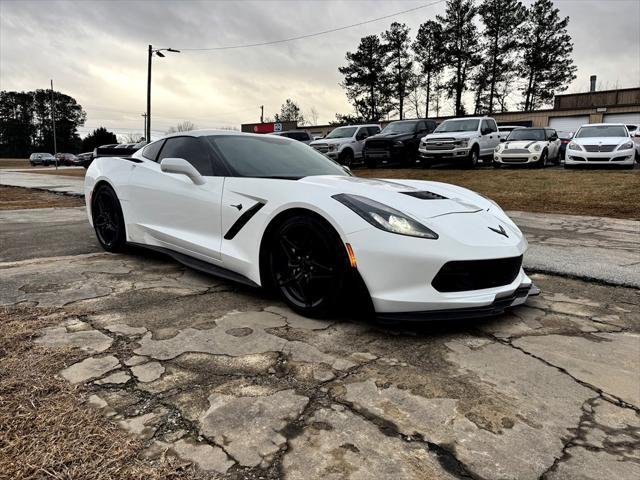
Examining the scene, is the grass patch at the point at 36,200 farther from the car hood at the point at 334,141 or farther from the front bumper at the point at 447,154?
the front bumper at the point at 447,154

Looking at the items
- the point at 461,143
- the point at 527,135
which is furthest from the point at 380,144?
the point at 527,135

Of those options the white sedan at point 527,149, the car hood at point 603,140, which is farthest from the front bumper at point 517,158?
the car hood at point 603,140

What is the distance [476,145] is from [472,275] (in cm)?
1345

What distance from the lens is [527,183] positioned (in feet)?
36.6

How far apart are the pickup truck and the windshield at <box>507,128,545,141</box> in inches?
30.9

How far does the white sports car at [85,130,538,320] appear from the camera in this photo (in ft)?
8.52

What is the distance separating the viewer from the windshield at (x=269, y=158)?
136 inches

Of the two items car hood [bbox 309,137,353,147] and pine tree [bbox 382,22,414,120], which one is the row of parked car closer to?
car hood [bbox 309,137,353,147]

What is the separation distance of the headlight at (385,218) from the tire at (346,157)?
14.4 metres

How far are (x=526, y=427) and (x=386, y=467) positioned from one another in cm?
65

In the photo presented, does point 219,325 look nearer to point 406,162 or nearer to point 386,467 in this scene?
point 386,467

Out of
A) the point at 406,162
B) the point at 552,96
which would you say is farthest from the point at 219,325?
the point at 552,96

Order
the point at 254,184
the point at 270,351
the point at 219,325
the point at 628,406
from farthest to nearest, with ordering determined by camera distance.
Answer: the point at 254,184, the point at 219,325, the point at 270,351, the point at 628,406

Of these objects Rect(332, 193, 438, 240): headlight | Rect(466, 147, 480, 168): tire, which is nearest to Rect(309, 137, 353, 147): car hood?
Rect(466, 147, 480, 168): tire
